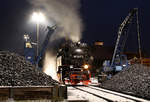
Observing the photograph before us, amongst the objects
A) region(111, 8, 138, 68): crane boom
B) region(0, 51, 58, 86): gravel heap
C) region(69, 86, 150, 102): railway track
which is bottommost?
region(69, 86, 150, 102): railway track

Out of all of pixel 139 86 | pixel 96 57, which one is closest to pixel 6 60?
pixel 139 86

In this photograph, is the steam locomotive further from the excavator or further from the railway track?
the excavator

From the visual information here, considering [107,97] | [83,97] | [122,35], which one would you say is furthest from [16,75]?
[122,35]

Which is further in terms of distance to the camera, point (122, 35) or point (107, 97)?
point (122, 35)

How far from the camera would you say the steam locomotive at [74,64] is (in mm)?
15070

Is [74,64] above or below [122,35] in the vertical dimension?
below

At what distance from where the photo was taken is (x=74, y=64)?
635 inches

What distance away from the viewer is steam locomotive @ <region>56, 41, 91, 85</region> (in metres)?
15.1

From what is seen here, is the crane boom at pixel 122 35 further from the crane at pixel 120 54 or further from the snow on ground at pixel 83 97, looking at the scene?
the snow on ground at pixel 83 97

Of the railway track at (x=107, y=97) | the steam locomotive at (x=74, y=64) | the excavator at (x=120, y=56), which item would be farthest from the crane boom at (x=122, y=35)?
the railway track at (x=107, y=97)

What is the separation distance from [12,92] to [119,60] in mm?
24388

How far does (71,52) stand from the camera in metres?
16.5

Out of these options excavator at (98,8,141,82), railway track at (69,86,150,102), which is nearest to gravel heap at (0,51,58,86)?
A: railway track at (69,86,150,102)

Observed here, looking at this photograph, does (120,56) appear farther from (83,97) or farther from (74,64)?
(83,97)
